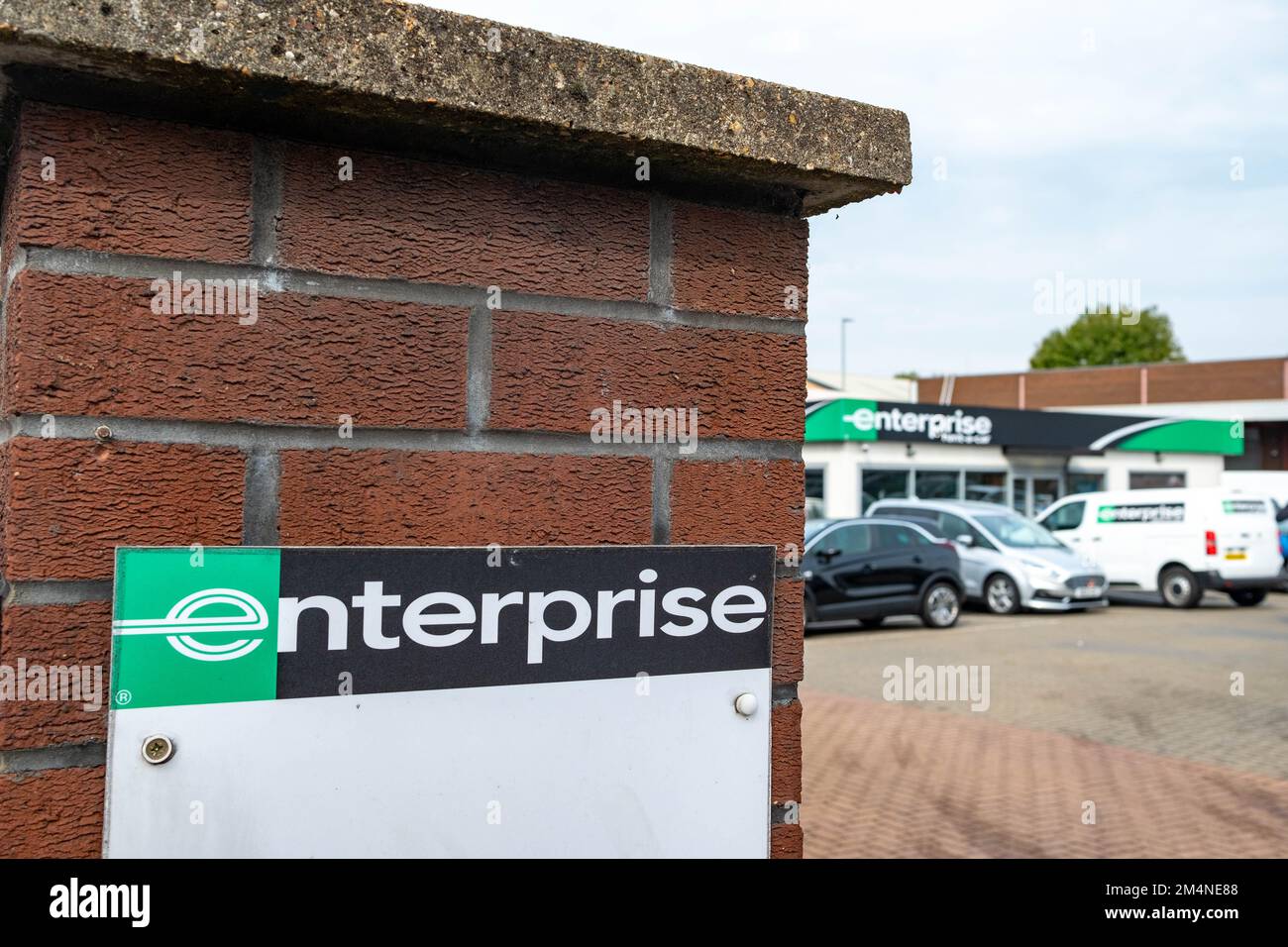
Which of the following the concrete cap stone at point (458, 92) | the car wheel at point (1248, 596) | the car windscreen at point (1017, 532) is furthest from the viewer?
the car wheel at point (1248, 596)

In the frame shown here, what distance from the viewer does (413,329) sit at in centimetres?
155

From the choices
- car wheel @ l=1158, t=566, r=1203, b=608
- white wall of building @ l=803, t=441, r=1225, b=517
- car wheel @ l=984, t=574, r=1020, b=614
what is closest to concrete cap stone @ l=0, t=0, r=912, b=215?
car wheel @ l=984, t=574, r=1020, b=614

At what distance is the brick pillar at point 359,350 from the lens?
1.37 m

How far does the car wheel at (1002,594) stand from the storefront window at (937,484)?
31.7 feet

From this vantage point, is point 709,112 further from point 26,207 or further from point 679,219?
point 26,207

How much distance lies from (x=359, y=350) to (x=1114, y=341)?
244 ft

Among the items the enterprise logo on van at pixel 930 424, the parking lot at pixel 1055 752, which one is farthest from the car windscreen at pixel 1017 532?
the enterprise logo on van at pixel 930 424

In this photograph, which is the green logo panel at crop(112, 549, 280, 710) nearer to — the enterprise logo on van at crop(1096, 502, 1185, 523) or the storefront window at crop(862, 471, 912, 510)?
the enterprise logo on van at crop(1096, 502, 1185, 523)

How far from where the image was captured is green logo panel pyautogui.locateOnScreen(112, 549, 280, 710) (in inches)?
54.2

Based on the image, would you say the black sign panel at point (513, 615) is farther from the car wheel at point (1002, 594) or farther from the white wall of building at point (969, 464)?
the white wall of building at point (969, 464)

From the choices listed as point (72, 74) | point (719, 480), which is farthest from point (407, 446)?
point (72, 74)

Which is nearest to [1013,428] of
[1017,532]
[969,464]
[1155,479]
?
[969,464]

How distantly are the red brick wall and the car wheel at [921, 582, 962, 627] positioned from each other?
14.8 metres

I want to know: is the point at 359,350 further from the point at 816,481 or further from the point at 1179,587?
the point at 816,481
